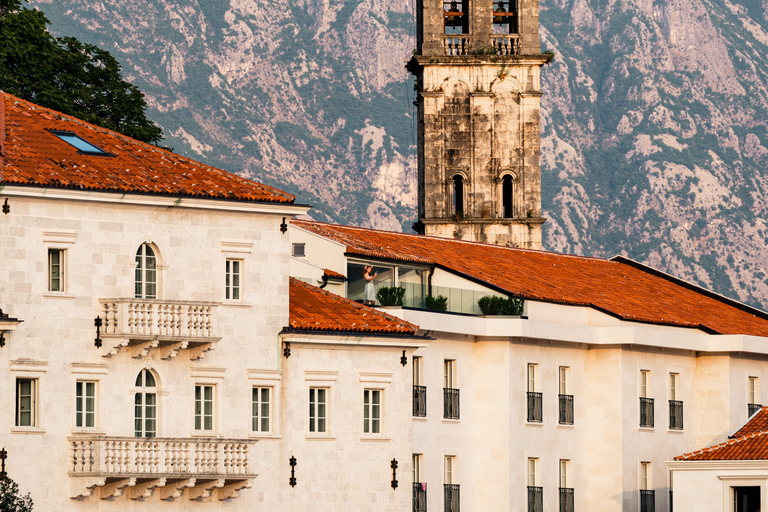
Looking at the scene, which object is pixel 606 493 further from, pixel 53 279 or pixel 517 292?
pixel 53 279

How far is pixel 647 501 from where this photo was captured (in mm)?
79688

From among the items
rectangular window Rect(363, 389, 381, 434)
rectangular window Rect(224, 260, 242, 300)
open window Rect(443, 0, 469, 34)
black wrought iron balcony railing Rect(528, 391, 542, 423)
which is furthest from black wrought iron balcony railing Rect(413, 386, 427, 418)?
open window Rect(443, 0, 469, 34)

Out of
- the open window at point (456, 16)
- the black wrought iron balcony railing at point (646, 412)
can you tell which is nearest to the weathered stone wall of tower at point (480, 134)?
the open window at point (456, 16)

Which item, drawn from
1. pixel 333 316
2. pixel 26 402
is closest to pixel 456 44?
pixel 333 316

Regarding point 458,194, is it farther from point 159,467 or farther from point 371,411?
point 159,467

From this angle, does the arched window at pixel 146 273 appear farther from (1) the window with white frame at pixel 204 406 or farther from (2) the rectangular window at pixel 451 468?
(2) the rectangular window at pixel 451 468

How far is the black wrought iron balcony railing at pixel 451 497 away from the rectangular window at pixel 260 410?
39.7 feet

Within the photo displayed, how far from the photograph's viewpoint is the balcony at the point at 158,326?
2267 inches

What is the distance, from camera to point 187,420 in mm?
59625

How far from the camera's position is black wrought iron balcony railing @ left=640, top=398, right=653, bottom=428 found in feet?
264

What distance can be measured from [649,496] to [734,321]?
1238cm

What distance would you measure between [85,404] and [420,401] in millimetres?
16088

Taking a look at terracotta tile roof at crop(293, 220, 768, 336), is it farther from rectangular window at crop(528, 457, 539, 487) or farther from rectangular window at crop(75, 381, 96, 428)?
rectangular window at crop(75, 381, 96, 428)

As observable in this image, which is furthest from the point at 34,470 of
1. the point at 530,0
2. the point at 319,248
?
the point at 530,0
